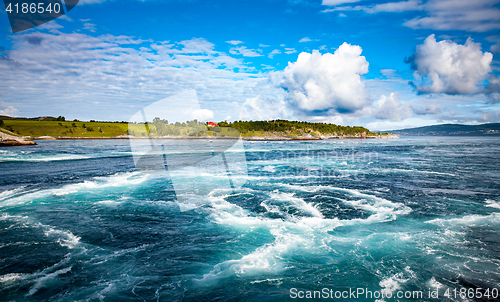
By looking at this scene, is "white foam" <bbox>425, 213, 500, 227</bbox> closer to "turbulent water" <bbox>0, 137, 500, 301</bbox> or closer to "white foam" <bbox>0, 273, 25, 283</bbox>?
"turbulent water" <bbox>0, 137, 500, 301</bbox>

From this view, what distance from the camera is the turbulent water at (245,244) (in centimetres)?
805

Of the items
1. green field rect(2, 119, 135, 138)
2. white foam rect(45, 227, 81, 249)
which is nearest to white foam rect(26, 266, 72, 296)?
white foam rect(45, 227, 81, 249)

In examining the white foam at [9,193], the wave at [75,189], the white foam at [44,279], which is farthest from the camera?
the white foam at [9,193]

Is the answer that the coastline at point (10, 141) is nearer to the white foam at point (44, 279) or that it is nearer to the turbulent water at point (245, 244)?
the turbulent water at point (245, 244)

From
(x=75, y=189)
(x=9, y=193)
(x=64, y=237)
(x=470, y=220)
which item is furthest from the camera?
(x=75, y=189)

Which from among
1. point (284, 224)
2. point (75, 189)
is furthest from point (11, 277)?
point (75, 189)

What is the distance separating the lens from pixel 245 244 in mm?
11180

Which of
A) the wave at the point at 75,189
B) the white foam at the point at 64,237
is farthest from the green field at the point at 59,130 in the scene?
the white foam at the point at 64,237

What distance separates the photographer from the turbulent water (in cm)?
805

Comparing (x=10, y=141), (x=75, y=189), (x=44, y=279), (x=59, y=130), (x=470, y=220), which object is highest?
(x=59, y=130)

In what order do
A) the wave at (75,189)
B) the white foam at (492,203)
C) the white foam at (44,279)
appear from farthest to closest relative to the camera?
the wave at (75,189) → the white foam at (492,203) → the white foam at (44,279)

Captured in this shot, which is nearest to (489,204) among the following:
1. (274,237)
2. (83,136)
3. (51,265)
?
(274,237)

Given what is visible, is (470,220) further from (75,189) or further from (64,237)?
(75,189)

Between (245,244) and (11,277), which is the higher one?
(11,277)
